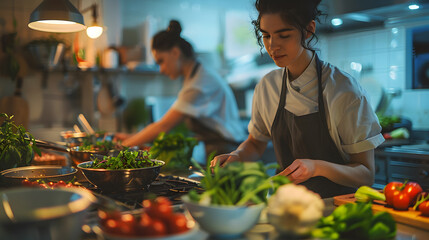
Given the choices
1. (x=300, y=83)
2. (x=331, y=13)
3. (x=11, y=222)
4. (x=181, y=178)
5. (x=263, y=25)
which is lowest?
(x=181, y=178)

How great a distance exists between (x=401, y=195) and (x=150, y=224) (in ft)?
2.73

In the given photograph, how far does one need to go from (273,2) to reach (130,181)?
35.0 inches

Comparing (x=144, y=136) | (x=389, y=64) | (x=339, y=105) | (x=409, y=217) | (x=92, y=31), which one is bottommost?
(x=409, y=217)

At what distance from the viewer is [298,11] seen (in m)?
1.72

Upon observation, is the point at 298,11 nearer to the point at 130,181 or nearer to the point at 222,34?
the point at 130,181

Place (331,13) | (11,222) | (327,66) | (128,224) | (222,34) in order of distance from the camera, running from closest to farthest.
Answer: (11,222), (128,224), (327,66), (331,13), (222,34)

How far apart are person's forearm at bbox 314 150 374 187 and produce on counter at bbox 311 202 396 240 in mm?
473

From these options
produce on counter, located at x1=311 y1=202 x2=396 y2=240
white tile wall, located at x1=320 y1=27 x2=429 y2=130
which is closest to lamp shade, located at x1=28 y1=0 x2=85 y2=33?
produce on counter, located at x1=311 y1=202 x2=396 y2=240

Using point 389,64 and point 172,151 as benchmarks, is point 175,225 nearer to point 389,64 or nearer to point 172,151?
point 172,151

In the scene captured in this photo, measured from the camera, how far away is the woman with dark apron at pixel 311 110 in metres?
1.71

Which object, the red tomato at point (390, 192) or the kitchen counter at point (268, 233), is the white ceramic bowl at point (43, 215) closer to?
the kitchen counter at point (268, 233)

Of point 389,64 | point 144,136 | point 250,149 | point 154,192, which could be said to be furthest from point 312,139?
point 389,64

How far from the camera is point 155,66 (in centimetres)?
452

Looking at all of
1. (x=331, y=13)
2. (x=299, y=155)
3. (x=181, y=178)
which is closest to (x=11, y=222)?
(x=181, y=178)
